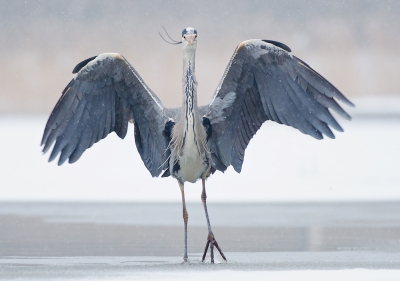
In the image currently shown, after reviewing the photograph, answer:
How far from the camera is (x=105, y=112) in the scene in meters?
11.8

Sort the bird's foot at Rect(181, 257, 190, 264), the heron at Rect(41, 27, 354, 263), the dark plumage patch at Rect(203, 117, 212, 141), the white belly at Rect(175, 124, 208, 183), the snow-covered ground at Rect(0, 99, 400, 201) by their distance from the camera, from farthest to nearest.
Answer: the snow-covered ground at Rect(0, 99, 400, 201), the dark plumage patch at Rect(203, 117, 212, 141), the heron at Rect(41, 27, 354, 263), the white belly at Rect(175, 124, 208, 183), the bird's foot at Rect(181, 257, 190, 264)

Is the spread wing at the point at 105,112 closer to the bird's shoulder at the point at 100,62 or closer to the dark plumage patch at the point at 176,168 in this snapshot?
the bird's shoulder at the point at 100,62

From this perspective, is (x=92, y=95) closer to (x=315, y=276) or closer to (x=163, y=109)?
(x=163, y=109)

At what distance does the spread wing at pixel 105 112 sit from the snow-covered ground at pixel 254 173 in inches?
209

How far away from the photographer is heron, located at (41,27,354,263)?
1123 centimetres

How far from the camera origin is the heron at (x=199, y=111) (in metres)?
11.2

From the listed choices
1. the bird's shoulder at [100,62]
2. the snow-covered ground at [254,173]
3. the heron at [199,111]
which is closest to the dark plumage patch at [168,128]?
the heron at [199,111]

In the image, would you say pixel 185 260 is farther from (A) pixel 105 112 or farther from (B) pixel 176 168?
(A) pixel 105 112

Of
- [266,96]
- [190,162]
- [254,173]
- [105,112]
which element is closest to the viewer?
[190,162]

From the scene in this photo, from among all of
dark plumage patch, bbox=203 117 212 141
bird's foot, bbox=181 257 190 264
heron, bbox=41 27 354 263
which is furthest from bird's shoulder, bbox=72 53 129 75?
bird's foot, bbox=181 257 190 264

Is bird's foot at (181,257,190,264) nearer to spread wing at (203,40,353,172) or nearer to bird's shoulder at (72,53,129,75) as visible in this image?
spread wing at (203,40,353,172)

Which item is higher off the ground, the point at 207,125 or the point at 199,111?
the point at 199,111

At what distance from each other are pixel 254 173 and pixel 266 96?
805cm

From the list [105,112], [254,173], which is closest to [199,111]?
[105,112]
